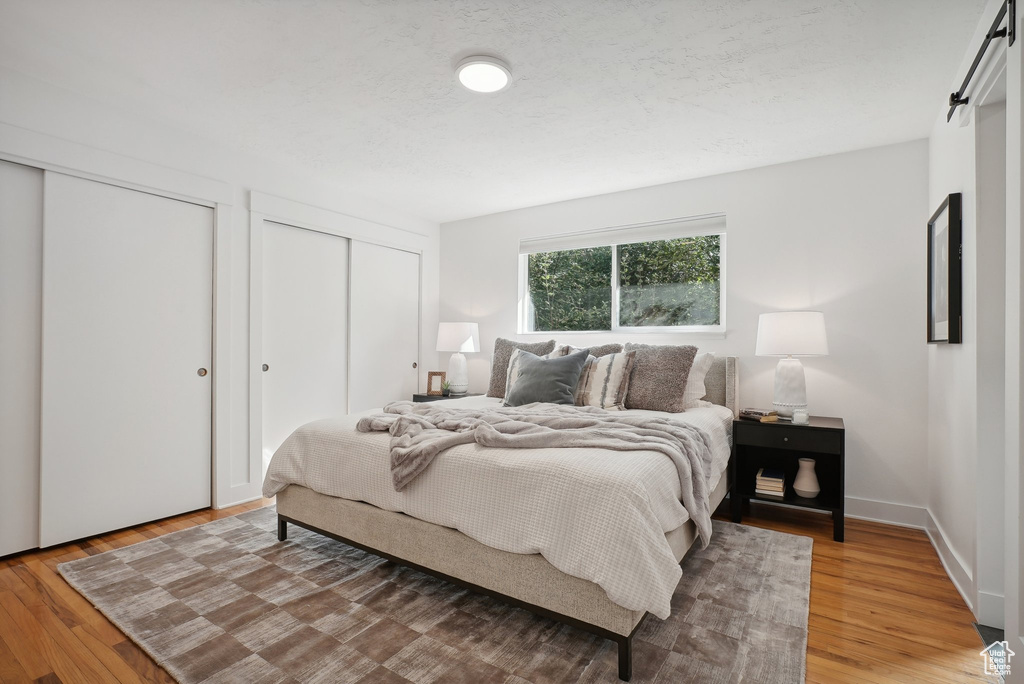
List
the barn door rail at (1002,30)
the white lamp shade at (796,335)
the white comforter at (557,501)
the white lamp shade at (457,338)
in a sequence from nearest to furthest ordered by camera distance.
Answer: the barn door rail at (1002,30) < the white comforter at (557,501) < the white lamp shade at (796,335) < the white lamp shade at (457,338)

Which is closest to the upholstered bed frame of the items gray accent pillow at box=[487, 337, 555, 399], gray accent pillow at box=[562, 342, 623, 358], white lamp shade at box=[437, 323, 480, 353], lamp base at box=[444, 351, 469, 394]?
gray accent pillow at box=[562, 342, 623, 358]

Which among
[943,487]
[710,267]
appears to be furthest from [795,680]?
[710,267]

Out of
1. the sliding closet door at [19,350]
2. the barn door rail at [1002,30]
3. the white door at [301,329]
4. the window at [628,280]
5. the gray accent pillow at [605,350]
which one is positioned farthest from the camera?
the window at [628,280]

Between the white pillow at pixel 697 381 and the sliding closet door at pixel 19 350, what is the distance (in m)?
3.70

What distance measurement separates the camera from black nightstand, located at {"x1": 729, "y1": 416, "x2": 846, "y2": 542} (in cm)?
286

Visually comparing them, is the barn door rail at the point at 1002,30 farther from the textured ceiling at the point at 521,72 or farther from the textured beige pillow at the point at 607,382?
the textured beige pillow at the point at 607,382

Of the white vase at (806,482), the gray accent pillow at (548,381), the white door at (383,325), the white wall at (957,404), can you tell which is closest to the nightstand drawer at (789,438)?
the white vase at (806,482)

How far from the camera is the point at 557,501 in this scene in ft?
5.72

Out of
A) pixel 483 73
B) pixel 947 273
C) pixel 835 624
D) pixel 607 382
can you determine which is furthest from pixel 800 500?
pixel 483 73

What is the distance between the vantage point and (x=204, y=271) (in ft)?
10.8

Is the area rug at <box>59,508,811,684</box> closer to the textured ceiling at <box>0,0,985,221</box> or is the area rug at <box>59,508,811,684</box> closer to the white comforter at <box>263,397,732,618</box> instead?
the white comforter at <box>263,397,732,618</box>

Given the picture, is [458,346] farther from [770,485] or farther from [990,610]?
[990,610]

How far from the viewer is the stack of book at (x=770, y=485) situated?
3062 mm

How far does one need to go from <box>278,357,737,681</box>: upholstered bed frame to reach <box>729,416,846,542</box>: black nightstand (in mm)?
465
